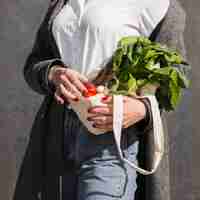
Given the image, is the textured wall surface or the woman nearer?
the woman

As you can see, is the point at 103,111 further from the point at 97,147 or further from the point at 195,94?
the point at 195,94

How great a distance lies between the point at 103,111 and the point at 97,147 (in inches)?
6.3

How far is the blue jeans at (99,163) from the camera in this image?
2631 mm

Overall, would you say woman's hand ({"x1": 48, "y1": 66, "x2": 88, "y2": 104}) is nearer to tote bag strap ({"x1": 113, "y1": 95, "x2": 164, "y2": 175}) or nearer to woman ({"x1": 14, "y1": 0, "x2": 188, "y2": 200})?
woman ({"x1": 14, "y1": 0, "x2": 188, "y2": 200})

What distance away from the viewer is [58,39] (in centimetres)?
276

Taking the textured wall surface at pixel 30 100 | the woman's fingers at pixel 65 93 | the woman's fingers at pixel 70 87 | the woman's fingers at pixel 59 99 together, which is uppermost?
the woman's fingers at pixel 70 87

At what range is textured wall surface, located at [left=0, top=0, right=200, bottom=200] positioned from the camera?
14.3ft

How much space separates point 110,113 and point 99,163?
0.20 meters

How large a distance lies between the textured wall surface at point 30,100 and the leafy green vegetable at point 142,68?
170 centimetres

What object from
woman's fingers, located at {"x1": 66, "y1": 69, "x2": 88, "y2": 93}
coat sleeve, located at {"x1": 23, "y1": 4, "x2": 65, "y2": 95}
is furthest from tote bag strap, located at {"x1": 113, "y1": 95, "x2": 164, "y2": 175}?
coat sleeve, located at {"x1": 23, "y1": 4, "x2": 65, "y2": 95}

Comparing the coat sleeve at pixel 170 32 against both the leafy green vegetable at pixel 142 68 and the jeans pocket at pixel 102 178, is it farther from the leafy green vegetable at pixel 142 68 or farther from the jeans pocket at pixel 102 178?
the jeans pocket at pixel 102 178

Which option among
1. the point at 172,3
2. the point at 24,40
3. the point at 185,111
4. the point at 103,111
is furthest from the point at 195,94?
the point at 103,111

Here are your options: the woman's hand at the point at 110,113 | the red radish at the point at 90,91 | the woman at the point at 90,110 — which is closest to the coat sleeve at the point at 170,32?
the woman at the point at 90,110

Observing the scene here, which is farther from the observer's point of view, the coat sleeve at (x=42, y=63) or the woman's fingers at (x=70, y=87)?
the coat sleeve at (x=42, y=63)
